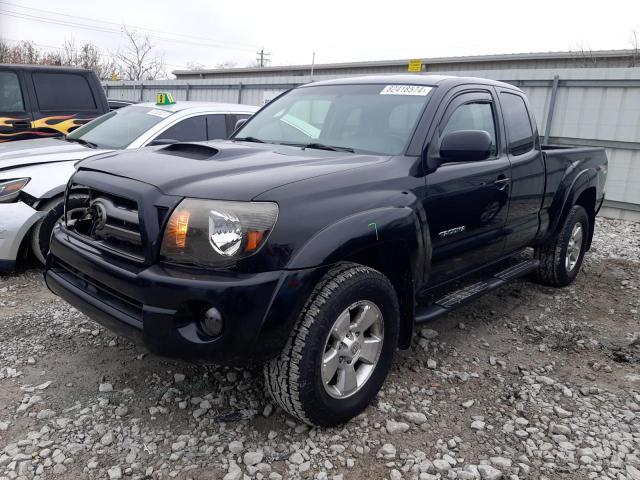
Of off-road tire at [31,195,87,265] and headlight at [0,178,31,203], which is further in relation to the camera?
headlight at [0,178,31,203]

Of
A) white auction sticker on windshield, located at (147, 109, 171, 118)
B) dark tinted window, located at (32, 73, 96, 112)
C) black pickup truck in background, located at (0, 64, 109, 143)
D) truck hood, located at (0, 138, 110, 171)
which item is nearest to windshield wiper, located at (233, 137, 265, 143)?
truck hood, located at (0, 138, 110, 171)

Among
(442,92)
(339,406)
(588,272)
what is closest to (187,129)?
(442,92)

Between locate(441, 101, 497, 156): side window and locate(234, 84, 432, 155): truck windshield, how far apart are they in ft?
0.83

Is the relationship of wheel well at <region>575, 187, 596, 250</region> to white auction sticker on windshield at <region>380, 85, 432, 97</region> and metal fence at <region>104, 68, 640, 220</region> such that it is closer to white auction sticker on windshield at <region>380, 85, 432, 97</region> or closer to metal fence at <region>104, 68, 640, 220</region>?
white auction sticker on windshield at <region>380, 85, 432, 97</region>

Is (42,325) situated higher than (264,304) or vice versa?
(264,304)

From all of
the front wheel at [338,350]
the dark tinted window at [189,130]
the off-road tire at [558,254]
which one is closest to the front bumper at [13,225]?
the dark tinted window at [189,130]

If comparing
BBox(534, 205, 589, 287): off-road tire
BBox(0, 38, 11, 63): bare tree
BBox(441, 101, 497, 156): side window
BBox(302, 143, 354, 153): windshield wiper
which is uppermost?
BBox(0, 38, 11, 63): bare tree

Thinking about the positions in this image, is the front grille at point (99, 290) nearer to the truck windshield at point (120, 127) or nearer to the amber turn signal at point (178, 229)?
the amber turn signal at point (178, 229)

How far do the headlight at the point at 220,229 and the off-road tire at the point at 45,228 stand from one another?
2.20 metres

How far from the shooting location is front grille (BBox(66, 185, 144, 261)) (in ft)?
8.02

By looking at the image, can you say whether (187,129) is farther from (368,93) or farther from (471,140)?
(471,140)

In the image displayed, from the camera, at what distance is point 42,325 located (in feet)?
12.3

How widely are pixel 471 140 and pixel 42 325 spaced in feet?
10.4

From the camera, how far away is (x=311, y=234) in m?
2.35
